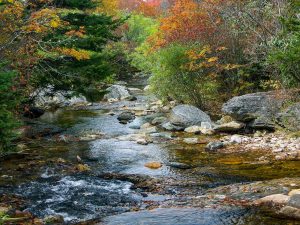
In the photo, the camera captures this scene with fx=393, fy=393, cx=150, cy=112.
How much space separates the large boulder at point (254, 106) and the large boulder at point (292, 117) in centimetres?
103

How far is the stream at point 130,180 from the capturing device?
20.9 feet

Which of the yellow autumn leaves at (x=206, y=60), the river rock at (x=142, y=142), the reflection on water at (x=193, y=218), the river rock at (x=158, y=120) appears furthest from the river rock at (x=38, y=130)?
the reflection on water at (x=193, y=218)

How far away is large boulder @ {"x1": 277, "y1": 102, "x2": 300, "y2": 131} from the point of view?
1204 centimetres

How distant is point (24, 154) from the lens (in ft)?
38.6

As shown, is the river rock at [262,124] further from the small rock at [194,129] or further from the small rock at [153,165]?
the small rock at [153,165]

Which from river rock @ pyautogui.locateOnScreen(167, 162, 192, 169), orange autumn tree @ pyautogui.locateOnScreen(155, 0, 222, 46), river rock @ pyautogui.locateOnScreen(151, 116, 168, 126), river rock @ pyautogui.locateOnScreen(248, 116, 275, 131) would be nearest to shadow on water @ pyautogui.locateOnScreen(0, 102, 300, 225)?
river rock @ pyautogui.locateOnScreen(167, 162, 192, 169)

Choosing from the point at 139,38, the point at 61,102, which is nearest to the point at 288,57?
the point at 61,102

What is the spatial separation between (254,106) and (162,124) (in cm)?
400

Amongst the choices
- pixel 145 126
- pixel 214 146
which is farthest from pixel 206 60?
pixel 214 146

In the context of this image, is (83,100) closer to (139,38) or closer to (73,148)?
(73,148)

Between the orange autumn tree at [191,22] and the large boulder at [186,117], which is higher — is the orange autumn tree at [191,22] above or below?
above

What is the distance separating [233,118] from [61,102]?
12516 mm

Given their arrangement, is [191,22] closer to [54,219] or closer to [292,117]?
[292,117]

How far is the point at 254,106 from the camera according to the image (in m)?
14.0
